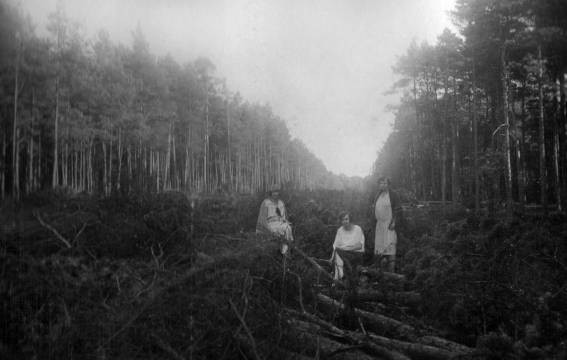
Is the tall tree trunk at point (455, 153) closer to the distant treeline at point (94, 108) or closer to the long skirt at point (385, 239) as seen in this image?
the distant treeline at point (94, 108)

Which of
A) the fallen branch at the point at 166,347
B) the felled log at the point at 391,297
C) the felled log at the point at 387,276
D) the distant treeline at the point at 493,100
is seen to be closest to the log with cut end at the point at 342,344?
the fallen branch at the point at 166,347

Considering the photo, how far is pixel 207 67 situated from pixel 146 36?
19.9 ft

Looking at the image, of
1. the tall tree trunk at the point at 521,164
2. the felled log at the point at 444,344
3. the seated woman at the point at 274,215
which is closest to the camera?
the felled log at the point at 444,344

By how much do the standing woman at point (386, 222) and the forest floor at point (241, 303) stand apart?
522 millimetres

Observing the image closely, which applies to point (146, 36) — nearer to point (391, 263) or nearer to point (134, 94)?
point (134, 94)

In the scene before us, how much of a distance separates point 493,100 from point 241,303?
3414cm

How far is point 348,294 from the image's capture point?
394 cm

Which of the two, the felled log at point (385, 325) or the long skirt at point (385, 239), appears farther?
the long skirt at point (385, 239)

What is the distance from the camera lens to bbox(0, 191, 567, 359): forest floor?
294cm

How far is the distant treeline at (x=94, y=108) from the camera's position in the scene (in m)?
20.1

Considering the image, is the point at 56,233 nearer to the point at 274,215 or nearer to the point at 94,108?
the point at 274,215

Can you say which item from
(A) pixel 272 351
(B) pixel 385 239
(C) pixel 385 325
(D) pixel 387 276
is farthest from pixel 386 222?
(A) pixel 272 351

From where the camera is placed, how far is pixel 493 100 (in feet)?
103

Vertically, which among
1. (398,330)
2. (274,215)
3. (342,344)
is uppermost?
(274,215)
